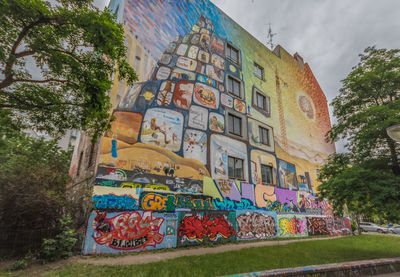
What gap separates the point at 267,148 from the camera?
18297 millimetres

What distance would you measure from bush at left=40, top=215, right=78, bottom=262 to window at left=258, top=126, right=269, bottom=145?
49.8 feet

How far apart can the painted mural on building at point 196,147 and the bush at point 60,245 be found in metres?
0.64

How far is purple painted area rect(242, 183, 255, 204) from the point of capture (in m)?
14.5

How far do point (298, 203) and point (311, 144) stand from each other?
9.22m

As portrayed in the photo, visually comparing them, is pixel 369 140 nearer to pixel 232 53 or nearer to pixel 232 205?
pixel 232 205

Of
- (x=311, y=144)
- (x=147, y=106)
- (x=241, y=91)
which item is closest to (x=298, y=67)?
(x=311, y=144)

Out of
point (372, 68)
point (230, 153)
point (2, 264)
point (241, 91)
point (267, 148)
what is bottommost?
point (2, 264)

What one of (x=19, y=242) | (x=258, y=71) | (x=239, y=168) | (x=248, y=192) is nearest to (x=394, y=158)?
(x=248, y=192)

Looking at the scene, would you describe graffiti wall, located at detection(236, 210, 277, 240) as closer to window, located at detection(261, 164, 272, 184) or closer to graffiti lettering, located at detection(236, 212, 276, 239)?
graffiti lettering, located at detection(236, 212, 276, 239)

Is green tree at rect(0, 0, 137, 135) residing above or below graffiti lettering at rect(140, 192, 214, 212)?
above

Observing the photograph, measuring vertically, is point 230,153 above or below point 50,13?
below

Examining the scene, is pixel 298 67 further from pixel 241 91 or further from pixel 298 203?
pixel 298 203

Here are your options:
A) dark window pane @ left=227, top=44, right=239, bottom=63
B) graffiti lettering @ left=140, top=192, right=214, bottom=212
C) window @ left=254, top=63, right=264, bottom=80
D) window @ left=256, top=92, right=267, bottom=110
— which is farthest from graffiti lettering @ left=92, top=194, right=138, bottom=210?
window @ left=254, top=63, right=264, bottom=80

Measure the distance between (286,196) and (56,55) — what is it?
18.3 m
